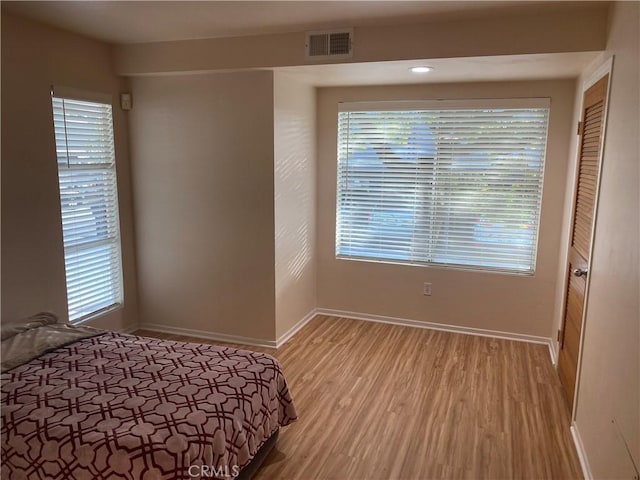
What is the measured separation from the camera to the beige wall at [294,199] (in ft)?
12.7

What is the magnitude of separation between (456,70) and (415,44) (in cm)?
53

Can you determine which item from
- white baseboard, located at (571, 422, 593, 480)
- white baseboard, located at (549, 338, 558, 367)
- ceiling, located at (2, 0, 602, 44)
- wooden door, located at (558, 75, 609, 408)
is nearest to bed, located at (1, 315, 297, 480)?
white baseboard, located at (571, 422, 593, 480)

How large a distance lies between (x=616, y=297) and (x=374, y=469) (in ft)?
4.77

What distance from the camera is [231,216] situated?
3.95m

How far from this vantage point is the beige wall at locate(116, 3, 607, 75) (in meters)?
2.81

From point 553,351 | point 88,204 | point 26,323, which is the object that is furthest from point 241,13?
point 553,351

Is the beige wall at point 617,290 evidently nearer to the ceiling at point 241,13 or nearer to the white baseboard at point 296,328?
the ceiling at point 241,13

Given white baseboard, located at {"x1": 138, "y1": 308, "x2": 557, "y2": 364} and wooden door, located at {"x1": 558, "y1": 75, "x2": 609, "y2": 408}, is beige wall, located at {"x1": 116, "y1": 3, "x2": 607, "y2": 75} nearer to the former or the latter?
wooden door, located at {"x1": 558, "y1": 75, "x2": 609, "y2": 408}

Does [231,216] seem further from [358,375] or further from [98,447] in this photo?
[98,447]

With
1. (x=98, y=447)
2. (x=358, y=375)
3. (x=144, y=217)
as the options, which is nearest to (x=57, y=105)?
(x=144, y=217)

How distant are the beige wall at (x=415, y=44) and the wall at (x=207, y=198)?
7.0 inches

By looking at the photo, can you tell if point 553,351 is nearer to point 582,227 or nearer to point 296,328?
point 582,227

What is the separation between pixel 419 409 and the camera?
308 cm

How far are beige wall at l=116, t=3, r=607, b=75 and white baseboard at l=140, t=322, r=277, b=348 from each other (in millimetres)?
2217
